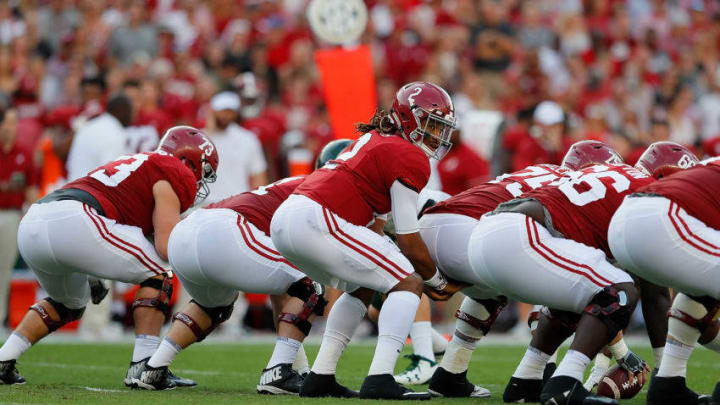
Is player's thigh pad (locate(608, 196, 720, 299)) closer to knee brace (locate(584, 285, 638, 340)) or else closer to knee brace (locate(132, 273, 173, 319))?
knee brace (locate(584, 285, 638, 340))

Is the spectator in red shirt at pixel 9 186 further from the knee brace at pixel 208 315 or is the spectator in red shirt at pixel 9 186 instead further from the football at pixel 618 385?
the football at pixel 618 385

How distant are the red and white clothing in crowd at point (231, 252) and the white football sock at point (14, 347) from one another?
41.3 inches

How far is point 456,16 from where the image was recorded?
55.9 ft

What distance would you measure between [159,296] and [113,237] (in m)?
0.43

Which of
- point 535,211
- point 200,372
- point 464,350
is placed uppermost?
point 535,211

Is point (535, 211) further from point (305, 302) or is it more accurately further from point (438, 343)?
point (438, 343)

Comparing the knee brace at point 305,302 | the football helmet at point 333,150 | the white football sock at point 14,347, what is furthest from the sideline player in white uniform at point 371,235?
the white football sock at point 14,347

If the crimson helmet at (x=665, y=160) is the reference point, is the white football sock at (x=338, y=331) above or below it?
below

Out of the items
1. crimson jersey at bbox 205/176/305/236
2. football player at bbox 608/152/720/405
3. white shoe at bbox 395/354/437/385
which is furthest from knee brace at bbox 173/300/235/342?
football player at bbox 608/152/720/405

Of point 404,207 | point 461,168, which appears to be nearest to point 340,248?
point 404,207

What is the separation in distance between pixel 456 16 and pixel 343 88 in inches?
235

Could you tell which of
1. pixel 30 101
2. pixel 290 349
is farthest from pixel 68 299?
pixel 30 101

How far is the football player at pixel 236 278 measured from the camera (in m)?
6.16

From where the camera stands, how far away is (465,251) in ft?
20.0
